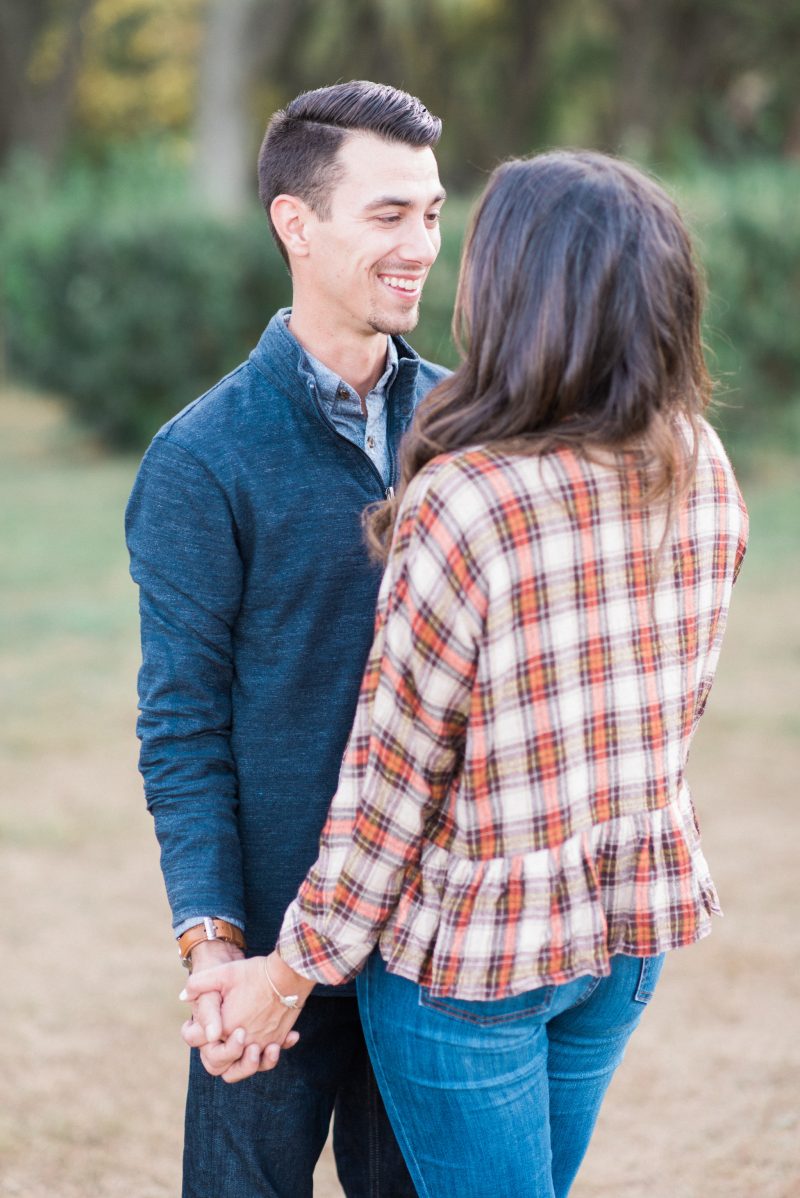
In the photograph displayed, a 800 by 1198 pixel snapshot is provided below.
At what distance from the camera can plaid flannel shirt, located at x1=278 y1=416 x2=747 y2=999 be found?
1586 millimetres

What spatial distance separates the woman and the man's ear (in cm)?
55

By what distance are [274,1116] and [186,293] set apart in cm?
1231

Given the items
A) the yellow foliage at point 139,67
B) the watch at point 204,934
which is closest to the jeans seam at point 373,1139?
the watch at point 204,934

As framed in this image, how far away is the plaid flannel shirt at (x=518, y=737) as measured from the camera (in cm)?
159

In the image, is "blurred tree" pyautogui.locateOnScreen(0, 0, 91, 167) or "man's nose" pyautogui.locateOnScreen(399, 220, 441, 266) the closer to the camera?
"man's nose" pyautogui.locateOnScreen(399, 220, 441, 266)

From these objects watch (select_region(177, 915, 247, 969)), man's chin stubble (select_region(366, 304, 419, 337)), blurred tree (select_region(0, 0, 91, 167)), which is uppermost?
blurred tree (select_region(0, 0, 91, 167))

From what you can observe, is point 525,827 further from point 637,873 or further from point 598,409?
point 598,409

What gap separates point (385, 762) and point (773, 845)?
13.3 ft

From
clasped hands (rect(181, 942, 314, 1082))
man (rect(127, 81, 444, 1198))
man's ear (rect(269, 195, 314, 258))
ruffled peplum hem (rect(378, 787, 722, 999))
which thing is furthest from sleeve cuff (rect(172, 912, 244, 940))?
man's ear (rect(269, 195, 314, 258))

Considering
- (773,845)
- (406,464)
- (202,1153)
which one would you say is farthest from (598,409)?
(773,845)

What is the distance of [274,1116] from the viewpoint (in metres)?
2.15

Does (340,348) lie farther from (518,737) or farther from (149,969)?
(149,969)

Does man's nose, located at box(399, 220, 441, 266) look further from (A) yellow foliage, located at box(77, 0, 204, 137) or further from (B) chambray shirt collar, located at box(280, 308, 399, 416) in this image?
(A) yellow foliage, located at box(77, 0, 204, 137)

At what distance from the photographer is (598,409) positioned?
1.61 meters
